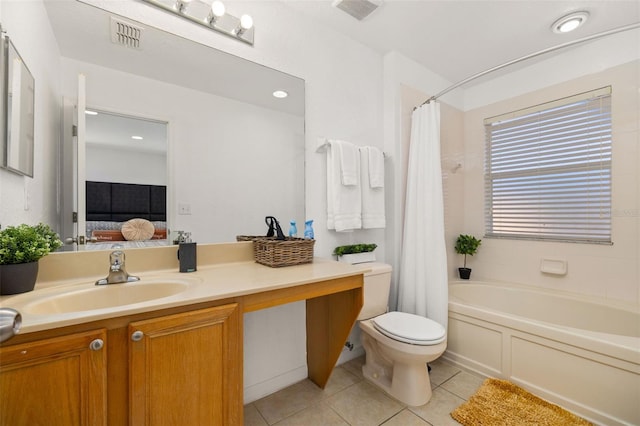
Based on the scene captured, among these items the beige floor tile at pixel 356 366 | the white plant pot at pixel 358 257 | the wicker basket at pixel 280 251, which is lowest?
the beige floor tile at pixel 356 366

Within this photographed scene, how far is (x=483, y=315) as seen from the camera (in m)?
1.99

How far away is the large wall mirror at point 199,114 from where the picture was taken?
1.28 metres

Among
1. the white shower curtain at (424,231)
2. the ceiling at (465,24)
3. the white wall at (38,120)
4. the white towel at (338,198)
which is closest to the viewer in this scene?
the white wall at (38,120)

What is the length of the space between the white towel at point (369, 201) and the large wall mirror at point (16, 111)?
1782 millimetres


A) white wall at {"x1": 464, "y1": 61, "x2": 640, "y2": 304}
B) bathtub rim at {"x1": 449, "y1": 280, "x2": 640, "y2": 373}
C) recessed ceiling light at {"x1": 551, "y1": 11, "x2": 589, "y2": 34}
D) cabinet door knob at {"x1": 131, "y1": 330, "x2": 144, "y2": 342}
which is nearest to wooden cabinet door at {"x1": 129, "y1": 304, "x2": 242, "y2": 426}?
cabinet door knob at {"x1": 131, "y1": 330, "x2": 144, "y2": 342}

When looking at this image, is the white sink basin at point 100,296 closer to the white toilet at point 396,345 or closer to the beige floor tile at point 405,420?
the white toilet at point 396,345

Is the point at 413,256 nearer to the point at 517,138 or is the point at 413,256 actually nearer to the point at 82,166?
the point at 517,138

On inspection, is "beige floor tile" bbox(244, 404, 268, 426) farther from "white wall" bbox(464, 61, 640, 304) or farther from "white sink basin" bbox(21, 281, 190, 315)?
"white wall" bbox(464, 61, 640, 304)

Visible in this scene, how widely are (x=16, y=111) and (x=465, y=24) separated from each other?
8.47 ft

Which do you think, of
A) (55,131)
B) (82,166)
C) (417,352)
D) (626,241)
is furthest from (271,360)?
(626,241)

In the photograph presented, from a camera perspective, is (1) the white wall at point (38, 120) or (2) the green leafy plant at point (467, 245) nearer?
(1) the white wall at point (38, 120)

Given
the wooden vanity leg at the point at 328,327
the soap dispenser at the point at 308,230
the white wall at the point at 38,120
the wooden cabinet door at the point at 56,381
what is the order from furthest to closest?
the soap dispenser at the point at 308,230
the wooden vanity leg at the point at 328,327
the white wall at the point at 38,120
the wooden cabinet door at the point at 56,381

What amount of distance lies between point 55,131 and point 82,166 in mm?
169

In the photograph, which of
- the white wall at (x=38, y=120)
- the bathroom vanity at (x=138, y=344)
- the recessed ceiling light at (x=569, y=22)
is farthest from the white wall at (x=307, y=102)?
the recessed ceiling light at (x=569, y=22)
